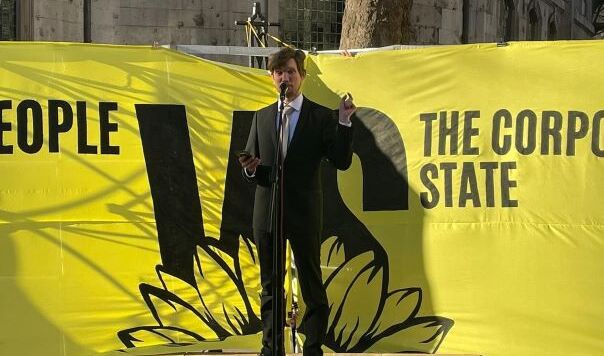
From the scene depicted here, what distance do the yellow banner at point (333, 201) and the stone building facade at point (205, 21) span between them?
5.65 m

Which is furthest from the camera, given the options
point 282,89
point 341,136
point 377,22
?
point 377,22

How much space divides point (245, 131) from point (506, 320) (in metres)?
2.24

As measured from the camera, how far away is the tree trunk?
8570 millimetres

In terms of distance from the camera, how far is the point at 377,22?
338 inches

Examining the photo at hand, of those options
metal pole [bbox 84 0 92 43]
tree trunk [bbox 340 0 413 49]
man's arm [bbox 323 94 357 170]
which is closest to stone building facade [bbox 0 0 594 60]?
metal pole [bbox 84 0 92 43]

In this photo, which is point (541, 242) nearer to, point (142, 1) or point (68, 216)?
point (68, 216)

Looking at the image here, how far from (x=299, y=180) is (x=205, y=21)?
1009 centimetres

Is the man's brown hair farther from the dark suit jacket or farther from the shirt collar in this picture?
the dark suit jacket

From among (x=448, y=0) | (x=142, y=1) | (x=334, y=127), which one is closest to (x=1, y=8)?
(x=142, y=1)

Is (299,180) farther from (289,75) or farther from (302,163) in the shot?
(289,75)

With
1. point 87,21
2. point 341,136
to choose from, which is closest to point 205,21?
point 87,21

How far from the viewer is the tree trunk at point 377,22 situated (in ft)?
28.1

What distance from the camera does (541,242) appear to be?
5930mm

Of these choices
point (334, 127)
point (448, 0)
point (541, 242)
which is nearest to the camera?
point (334, 127)
